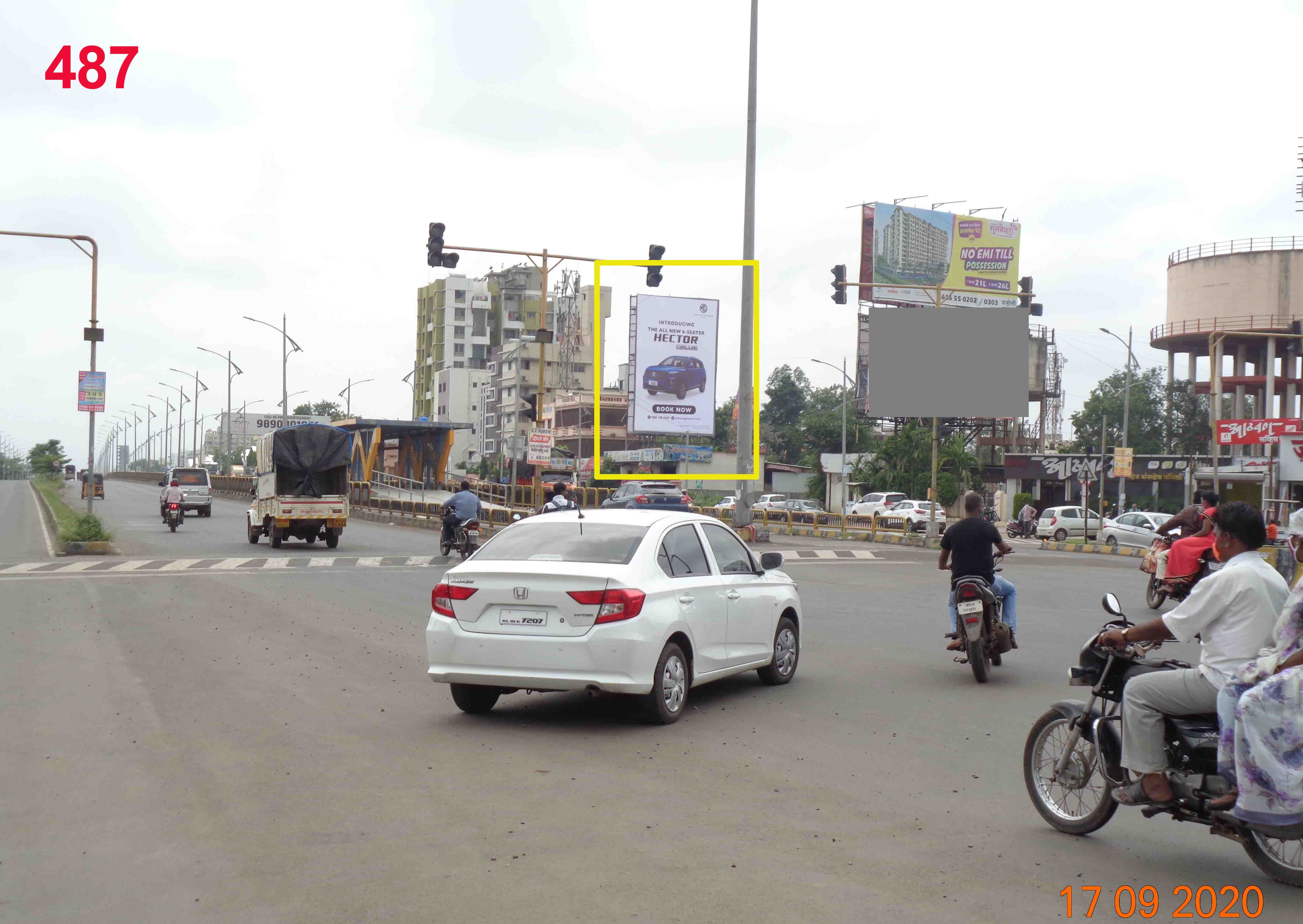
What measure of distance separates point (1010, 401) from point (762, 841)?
25.9 metres

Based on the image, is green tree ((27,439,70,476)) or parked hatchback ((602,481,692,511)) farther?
green tree ((27,439,70,476))

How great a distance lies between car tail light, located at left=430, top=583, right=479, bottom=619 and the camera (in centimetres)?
850

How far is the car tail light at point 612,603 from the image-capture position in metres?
8.12

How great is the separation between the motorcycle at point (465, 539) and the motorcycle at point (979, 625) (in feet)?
48.4

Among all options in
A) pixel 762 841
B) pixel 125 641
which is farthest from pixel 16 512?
pixel 762 841

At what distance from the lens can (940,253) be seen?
7356cm

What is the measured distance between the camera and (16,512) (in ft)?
179

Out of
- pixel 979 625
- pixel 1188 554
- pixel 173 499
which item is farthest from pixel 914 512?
pixel 979 625

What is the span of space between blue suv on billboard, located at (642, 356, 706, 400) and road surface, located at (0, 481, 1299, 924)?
983 inches

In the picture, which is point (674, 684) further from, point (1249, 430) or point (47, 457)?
→ point (47, 457)

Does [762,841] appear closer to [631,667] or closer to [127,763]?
[631,667]

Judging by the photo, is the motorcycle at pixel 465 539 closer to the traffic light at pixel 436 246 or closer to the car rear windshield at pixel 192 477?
the traffic light at pixel 436 246

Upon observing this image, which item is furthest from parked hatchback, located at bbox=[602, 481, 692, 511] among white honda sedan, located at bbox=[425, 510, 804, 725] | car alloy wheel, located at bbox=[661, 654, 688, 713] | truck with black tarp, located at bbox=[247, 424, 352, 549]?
→ car alloy wheel, located at bbox=[661, 654, 688, 713]

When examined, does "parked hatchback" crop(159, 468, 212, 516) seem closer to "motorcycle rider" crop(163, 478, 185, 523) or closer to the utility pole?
"motorcycle rider" crop(163, 478, 185, 523)
